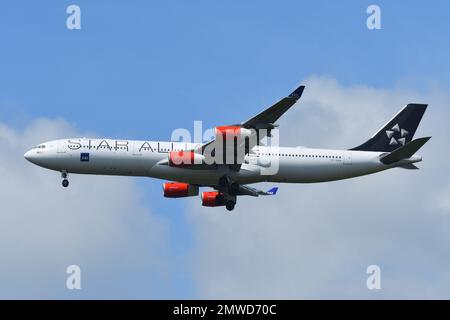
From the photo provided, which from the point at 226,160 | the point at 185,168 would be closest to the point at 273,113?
the point at 226,160

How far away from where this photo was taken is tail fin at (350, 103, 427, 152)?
85.9m

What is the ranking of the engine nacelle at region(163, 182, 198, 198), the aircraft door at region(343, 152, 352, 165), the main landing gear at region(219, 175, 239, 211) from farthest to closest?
the engine nacelle at region(163, 182, 198, 198) < the aircraft door at region(343, 152, 352, 165) < the main landing gear at region(219, 175, 239, 211)

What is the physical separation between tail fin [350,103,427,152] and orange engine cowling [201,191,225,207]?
1448cm

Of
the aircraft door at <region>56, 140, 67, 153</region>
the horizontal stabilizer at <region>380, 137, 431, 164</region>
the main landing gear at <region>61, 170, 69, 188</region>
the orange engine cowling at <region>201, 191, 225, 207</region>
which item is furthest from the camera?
the orange engine cowling at <region>201, 191, 225, 207</region>

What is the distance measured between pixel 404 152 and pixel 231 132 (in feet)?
51.6

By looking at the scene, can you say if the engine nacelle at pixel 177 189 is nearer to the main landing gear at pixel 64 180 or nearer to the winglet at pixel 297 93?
the main landing gear at pixel 64 180

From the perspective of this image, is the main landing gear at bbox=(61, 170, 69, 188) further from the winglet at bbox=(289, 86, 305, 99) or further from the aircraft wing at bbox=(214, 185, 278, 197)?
the winglet at bbox=(289, 86, 305, 99)

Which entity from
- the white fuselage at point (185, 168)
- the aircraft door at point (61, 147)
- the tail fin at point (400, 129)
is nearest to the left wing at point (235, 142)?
the white fuselage at point (185, 168)

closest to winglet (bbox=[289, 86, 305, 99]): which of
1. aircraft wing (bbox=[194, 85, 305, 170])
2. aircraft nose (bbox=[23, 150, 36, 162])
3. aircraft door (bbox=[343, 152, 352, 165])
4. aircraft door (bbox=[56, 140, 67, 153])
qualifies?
aircraft wing (bbox=[194, 85, 305, 170])

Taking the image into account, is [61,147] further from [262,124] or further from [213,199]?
[262,124]

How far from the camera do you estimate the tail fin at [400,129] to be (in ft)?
282
